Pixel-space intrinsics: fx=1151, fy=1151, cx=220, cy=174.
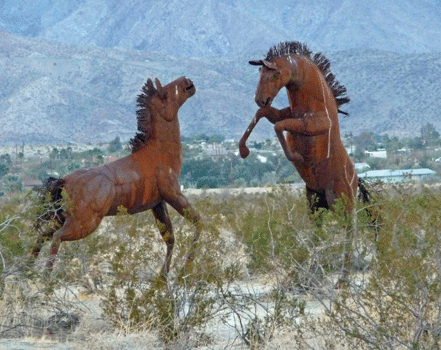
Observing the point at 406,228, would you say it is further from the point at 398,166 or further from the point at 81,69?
the point at 81,69

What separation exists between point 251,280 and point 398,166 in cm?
4235

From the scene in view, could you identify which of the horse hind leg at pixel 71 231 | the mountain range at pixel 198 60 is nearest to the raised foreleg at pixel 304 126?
the horse hind leg at pixel 71 231

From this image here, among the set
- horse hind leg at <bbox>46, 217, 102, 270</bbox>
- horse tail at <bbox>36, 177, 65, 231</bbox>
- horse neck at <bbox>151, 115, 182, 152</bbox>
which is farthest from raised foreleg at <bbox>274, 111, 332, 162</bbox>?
horse tail at <bbox>36, 177, 65, 231</bbox>

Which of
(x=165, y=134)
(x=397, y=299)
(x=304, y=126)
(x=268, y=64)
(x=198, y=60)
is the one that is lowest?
(x=397, y=299)

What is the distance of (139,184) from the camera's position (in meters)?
11.6

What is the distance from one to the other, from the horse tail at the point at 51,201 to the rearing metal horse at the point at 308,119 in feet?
6.77

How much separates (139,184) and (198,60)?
11725 cm

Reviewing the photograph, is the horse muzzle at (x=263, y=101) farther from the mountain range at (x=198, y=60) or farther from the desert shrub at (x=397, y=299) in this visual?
the mountain range at (x=198, y=60)

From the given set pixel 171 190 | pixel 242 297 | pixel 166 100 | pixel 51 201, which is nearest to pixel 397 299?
pixel 242 297

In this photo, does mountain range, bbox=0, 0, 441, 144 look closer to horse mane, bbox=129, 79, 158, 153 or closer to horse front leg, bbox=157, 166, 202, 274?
horse mane, bbox=129, 79, 158, 153

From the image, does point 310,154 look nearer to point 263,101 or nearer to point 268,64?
point 263,101

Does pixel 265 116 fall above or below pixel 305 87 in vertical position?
below

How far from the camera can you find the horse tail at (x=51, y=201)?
11195 mm

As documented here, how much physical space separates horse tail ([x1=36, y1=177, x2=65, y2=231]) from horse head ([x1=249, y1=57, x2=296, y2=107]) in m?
2.22
